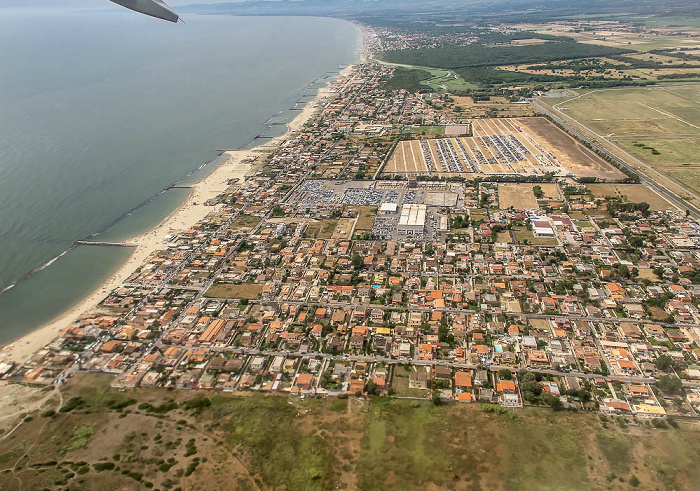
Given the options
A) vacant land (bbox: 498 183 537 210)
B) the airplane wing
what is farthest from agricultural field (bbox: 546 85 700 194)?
the airplane wing

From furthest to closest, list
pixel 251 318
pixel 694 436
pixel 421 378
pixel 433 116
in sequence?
pixel 433 116 → pixel 251 318 → pixel 421 378 → pixel 694 436

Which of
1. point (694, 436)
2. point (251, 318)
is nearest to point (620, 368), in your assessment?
point (694, 436)

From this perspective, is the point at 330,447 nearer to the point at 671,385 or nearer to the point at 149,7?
the point at 671,385

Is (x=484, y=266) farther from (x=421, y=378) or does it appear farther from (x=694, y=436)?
(x=694, y=436)

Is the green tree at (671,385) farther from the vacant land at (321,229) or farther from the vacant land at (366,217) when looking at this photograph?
the vacant land at (321,229)

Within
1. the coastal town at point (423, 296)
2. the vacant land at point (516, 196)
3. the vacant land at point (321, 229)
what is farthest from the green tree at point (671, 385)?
the vacant land at point (321, 229)
